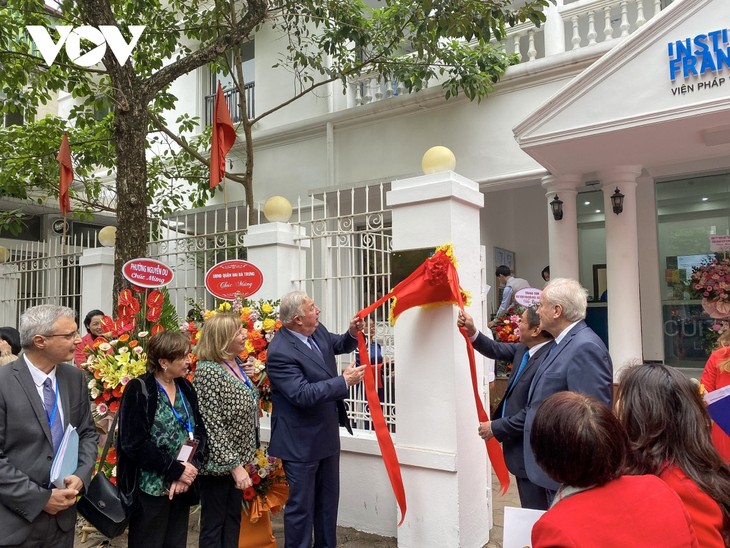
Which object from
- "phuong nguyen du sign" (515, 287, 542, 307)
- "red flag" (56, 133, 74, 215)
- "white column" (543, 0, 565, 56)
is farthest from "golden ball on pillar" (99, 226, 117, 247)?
"white column" (543, 0, 565, 56)

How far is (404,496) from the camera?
4082mm

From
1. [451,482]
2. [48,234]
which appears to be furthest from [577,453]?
[48,234]

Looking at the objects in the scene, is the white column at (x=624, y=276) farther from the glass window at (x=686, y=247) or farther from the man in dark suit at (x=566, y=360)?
the man in dark suit at (x=566, y=360)

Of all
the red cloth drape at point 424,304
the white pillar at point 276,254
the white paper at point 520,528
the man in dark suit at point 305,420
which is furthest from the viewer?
the white pillar at point 276,254

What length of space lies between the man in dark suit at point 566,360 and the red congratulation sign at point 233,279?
2.74 metres

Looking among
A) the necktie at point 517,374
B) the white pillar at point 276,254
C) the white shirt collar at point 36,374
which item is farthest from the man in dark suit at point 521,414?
the white pillar at point 276,254

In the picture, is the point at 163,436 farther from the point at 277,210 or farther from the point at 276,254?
the point at 277,210

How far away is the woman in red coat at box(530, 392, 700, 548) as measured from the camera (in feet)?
4.79

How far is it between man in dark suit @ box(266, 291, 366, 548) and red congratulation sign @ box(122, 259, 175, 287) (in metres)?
1.61

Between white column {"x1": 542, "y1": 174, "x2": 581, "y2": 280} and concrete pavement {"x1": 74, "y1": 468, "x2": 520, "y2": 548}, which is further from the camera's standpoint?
white column {"x1": 542, "y1": 174, "x2": 581, "y2": 280}

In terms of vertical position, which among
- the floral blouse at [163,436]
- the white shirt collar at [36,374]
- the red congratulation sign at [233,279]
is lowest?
the floral blouse at [163,436]

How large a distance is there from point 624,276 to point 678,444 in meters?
5.70

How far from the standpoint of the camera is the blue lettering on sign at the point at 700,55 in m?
5.54

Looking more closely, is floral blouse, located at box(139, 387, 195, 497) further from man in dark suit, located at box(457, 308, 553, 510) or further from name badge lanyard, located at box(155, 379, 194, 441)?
man in dark suit, located at box(457, 308, 553, 510)
